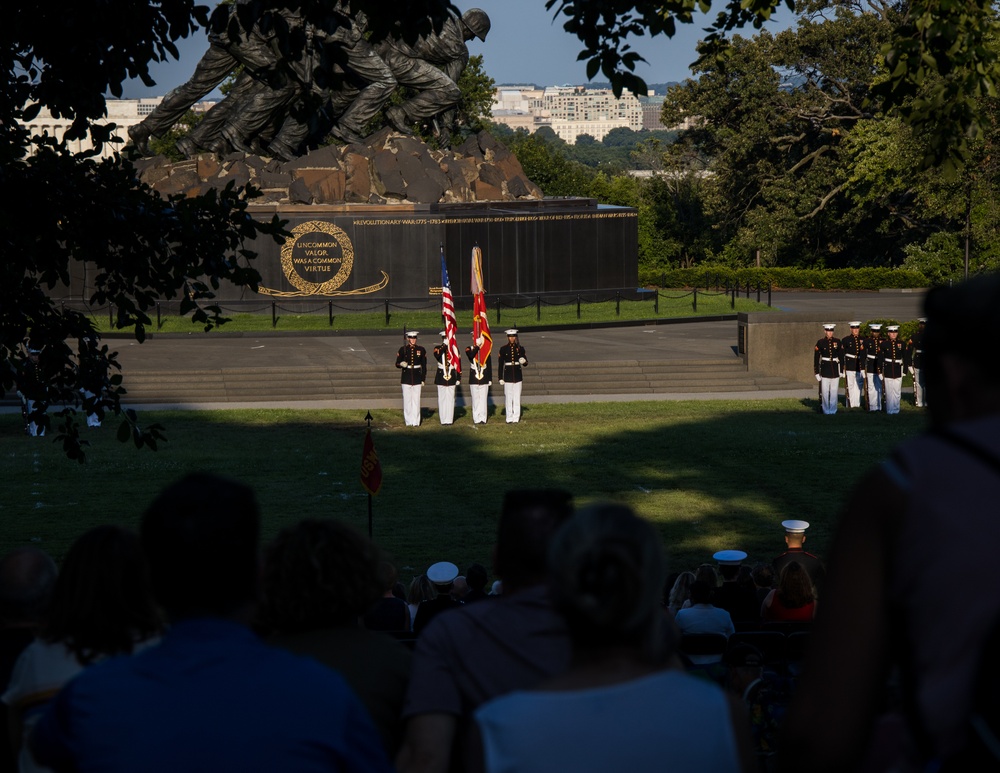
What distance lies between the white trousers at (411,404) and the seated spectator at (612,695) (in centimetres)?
1943

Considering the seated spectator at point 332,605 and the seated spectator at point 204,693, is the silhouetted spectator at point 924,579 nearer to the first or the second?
the seated spectator at point 204,693

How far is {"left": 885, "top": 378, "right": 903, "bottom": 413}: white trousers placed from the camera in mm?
23031

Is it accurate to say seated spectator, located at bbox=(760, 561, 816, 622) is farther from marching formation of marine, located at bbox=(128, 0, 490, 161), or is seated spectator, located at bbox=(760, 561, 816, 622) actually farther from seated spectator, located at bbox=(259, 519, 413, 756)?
marching formation of marine, located at bbox=(128, 0, 490, 161)

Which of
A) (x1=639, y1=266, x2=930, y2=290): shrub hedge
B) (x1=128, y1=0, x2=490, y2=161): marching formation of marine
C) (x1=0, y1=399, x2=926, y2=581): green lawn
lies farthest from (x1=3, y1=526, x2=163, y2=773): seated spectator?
(x1=639, y1=266, x2=930, y2=290): shrub hedge

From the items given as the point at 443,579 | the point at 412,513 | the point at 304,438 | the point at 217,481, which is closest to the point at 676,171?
the point at 304,438

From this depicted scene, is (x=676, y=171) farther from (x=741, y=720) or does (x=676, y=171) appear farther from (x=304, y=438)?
(x=741, y=720)

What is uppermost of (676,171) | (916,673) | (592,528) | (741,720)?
(676,171)

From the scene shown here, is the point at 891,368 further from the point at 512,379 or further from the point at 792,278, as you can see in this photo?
the point at 792,278

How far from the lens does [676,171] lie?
62.1 m

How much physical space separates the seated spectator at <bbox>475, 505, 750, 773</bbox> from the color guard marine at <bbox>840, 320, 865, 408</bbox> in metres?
22.2

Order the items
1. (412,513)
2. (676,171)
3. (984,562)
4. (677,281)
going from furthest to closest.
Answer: (676,171)
(677,281)
(412,513)
(984,562)

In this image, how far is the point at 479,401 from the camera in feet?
73.6

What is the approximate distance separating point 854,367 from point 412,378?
26.7 ft

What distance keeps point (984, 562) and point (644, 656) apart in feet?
2.07
